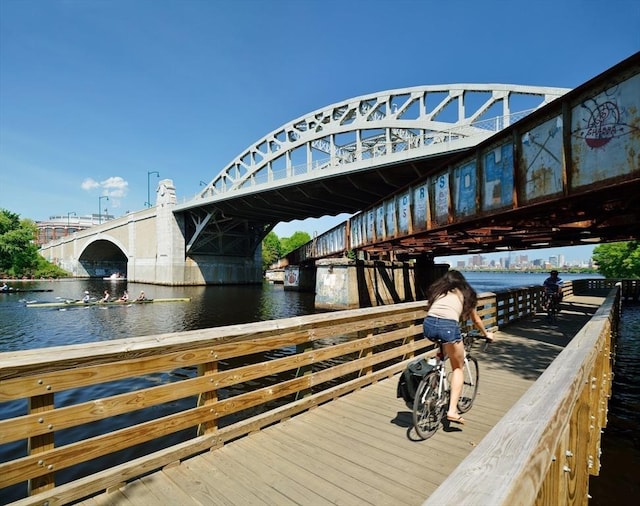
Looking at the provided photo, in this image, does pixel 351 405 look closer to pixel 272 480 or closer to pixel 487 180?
pixel 272 480

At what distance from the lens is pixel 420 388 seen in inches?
173

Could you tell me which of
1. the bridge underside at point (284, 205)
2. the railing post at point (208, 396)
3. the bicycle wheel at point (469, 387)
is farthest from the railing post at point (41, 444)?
the bridge underside at point (284, 205)

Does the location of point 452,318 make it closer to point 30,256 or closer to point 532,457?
point 532,457

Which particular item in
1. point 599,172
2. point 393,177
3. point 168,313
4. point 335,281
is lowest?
point 168,313

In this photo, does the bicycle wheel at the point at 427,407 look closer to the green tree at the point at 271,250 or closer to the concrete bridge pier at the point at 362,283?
the concrete bridge pier at the point at 362,283

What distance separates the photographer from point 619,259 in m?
56.9

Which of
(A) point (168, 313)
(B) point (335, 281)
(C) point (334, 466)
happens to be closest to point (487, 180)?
(C) point (334, 466)

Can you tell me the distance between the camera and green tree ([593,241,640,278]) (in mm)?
52750

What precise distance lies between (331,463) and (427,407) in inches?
57.4

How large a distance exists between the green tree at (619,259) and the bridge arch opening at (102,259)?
92113mm

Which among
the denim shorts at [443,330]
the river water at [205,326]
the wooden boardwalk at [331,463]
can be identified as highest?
the denim shorts at [443,330]

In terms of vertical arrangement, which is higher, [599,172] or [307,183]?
[307,183]

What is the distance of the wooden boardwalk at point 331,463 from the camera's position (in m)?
3.35

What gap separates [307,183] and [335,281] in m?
12.1
